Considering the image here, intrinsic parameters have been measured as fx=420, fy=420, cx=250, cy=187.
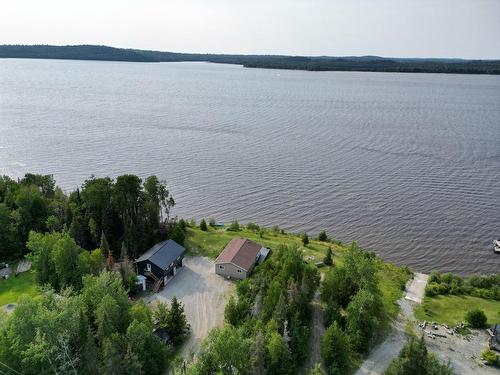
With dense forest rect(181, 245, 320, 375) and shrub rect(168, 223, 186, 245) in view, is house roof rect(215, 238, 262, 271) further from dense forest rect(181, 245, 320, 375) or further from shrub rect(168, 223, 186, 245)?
shrub rect(168, 223, 186, 245)

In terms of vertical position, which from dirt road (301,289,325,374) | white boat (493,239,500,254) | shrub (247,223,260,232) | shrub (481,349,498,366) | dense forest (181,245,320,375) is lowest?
white boat (493,239,500,254)

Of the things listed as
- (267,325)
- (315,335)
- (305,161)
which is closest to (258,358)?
(267,325)

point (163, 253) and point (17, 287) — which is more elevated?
point (163, 253)

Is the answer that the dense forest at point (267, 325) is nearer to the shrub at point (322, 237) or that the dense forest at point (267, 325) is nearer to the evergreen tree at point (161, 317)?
the evergreen tree at point (161, 317)

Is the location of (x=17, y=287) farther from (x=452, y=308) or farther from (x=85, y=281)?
(x=452, y=308)

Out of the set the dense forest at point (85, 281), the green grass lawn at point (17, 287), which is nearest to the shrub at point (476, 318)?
the dense forest at point (85, 281)

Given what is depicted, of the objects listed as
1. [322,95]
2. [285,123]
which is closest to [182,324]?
[285,123]

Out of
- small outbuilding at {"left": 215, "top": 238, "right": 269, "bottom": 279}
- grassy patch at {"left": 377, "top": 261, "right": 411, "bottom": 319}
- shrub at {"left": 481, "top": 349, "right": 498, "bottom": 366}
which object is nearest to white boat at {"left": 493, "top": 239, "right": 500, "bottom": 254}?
grassy patch at {"left": 377, "top": 261, "right": 411, "bottom": 319}

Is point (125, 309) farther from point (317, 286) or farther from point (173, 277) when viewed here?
point (317, 286)
